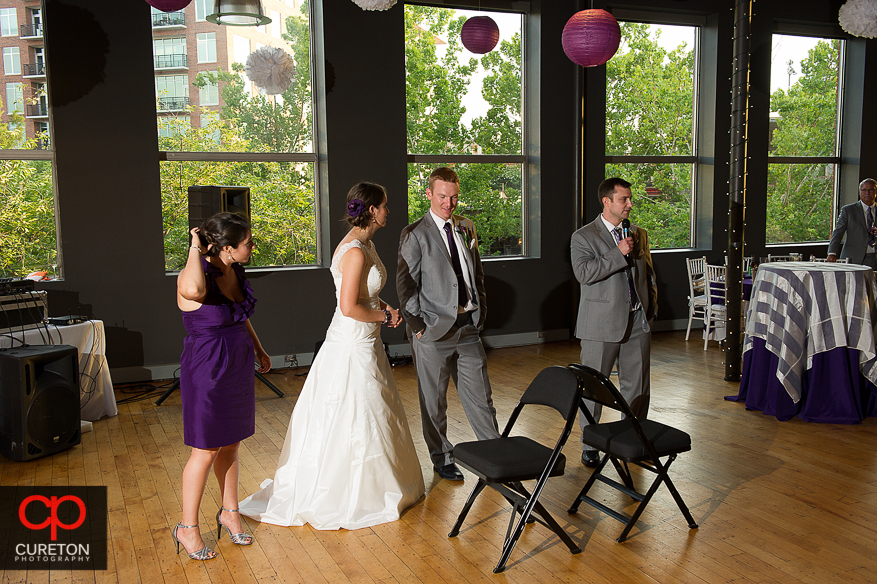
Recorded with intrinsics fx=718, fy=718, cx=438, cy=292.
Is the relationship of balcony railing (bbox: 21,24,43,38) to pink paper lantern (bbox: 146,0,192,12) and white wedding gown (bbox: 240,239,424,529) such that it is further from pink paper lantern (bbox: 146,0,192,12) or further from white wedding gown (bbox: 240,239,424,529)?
white wedding gown (bbox: 240,239,424,529)

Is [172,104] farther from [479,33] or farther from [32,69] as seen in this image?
[479,33]

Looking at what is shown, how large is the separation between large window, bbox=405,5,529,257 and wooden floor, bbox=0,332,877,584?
364 cm

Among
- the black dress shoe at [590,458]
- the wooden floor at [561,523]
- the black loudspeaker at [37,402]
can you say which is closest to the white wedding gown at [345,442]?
the wooden floor at [561,523]

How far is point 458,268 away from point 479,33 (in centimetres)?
377

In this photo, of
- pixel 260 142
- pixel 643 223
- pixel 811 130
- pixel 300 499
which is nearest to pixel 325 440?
pixel 300 499

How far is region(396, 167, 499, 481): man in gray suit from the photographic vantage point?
13.4ft

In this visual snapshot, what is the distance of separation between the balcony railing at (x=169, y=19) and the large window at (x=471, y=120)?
2.37 m

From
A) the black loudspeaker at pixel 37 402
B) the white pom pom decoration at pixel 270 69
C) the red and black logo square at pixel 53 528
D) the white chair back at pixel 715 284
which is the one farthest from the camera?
the white chair back at pixel 715 284

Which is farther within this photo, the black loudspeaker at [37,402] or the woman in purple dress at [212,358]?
the black loudspeaker at [37,402]

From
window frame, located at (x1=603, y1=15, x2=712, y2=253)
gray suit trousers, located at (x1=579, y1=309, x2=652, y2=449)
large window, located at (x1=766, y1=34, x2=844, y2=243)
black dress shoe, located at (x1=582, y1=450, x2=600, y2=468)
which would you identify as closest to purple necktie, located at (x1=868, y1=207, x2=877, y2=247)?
window frame, located at (x1=603, y1=15, x2=712, y2=253)

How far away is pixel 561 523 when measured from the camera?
361 cm

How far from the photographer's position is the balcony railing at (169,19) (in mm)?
6977

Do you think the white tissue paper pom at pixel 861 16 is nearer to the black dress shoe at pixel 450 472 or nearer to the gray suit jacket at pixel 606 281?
the gray suit jacket at pixel 606 281

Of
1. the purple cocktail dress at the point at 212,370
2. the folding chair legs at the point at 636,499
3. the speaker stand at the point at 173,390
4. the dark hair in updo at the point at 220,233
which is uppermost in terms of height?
the dark hair in updo at the point at 220,233
